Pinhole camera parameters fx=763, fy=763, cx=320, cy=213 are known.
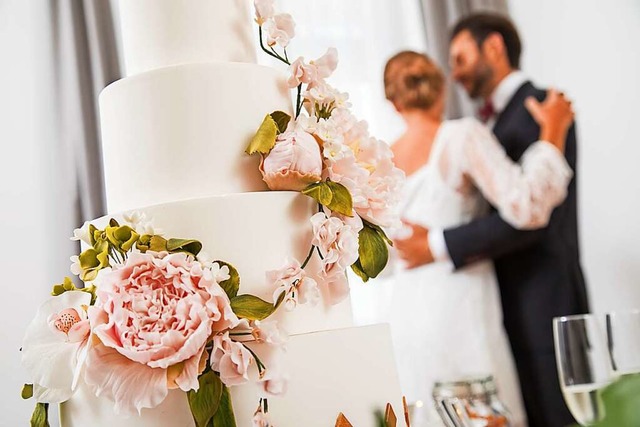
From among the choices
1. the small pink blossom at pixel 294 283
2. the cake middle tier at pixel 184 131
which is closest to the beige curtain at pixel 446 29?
the cake middle tier at pixel 184 131

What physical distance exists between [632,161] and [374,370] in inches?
99.7

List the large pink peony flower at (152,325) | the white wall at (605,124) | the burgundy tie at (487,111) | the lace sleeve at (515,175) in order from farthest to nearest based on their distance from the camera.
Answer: the white wall at (605,124) → the burgundy tie at (487,111) → the lace sleeve at (515,175) → the large pink peony flower at (152,325)

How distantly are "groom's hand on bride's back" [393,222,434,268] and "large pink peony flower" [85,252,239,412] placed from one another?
1.86 m

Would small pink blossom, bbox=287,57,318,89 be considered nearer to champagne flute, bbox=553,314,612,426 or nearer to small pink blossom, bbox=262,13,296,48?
small pink blossom, bbox=262,13,296,48

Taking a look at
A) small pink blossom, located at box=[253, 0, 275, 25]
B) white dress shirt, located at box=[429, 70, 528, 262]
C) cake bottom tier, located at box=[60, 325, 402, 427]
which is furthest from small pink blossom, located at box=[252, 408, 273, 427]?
white dress shirt, located at box=[429, 70, 528, 262]

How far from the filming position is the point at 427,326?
261 centimetres

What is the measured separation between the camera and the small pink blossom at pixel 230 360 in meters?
0.84

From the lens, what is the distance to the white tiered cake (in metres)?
0.94

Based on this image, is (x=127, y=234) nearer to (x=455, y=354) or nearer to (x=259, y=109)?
(x=259, y=109)

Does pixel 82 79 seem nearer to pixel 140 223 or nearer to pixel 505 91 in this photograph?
pixel 505 91

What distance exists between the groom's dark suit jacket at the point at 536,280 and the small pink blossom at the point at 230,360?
183cm

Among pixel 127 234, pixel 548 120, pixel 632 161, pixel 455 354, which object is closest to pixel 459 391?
pixel 455 354

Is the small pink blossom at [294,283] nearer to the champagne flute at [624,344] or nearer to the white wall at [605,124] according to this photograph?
the champagne flute at [624,344]

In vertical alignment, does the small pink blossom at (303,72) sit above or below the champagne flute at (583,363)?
above
